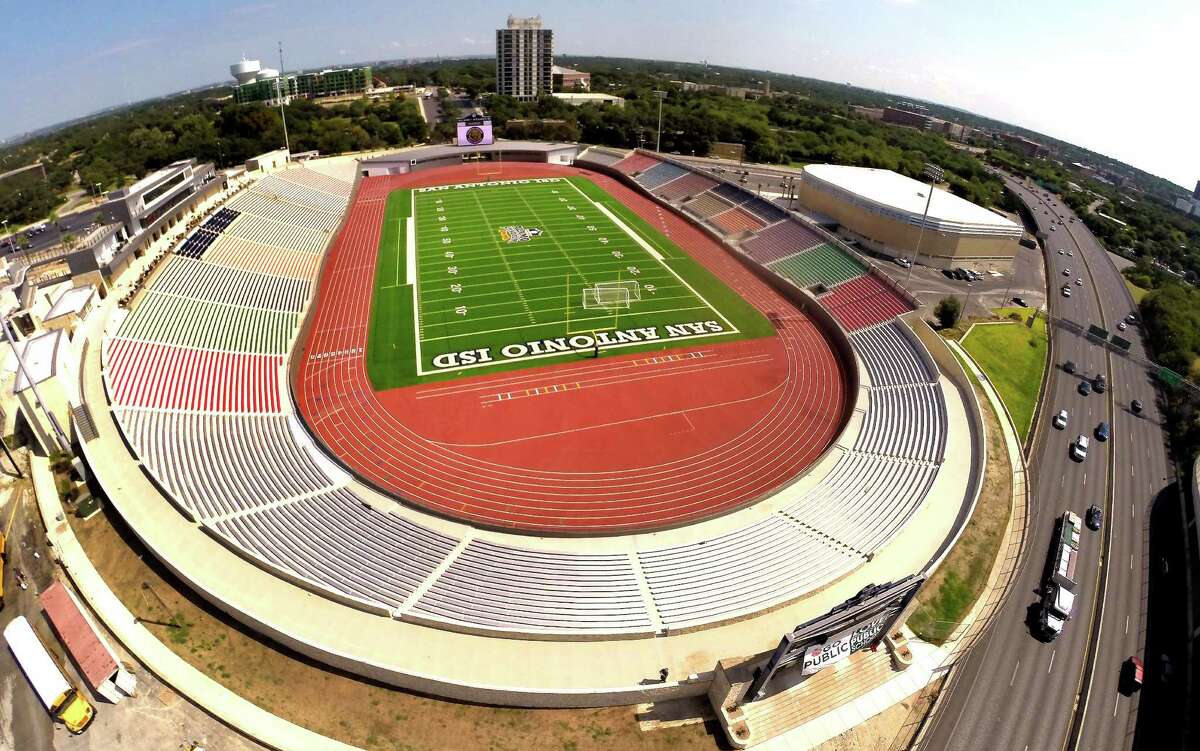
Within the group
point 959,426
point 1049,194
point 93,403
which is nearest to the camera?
point 93,403

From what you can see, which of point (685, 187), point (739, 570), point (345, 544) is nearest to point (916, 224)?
point (685, 187)

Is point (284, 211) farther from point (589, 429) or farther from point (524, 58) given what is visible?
point (524, 58)

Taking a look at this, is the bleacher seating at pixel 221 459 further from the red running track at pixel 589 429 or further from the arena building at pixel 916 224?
the arena building at pixel 916 224

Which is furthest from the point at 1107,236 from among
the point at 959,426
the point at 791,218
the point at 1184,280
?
the point at 959,426

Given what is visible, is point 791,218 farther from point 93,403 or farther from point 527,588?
point 93,403

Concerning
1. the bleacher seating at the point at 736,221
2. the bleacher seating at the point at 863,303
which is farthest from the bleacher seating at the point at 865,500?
the bleacher seating at the point at 736,221
